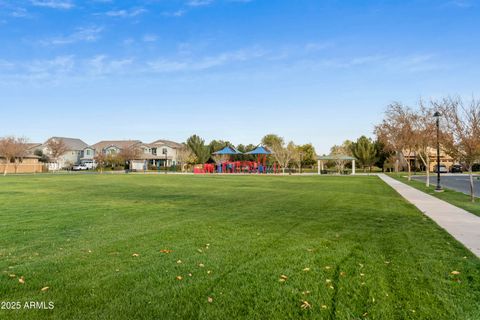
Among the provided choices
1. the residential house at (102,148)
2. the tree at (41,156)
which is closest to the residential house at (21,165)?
the tree at (41,156)

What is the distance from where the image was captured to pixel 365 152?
5788cm

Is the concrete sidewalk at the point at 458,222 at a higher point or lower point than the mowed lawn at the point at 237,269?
lower

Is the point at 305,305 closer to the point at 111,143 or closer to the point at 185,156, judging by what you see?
the point at 185,156

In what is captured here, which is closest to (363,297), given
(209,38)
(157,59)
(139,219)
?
(139,219)

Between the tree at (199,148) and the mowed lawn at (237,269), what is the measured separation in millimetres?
64912

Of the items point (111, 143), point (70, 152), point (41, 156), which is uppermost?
point (111, 143)

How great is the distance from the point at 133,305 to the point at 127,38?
23834 mm

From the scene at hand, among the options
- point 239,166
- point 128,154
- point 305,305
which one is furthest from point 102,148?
point 305,305

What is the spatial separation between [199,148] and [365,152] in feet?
110

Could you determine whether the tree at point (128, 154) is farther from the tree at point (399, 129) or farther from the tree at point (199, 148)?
the tree at point (399, 129)

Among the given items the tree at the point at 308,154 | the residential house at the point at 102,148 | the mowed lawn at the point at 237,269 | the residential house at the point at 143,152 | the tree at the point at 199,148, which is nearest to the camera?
the mowed lawn at the point at 237,269

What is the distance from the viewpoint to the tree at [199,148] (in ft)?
243

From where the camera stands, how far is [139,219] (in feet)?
31.1

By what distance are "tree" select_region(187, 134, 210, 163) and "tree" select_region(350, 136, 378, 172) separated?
1202 inches
